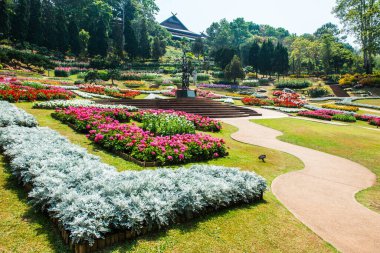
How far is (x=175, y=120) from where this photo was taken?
491 inches

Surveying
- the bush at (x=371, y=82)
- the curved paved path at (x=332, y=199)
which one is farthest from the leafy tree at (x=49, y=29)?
the curved paved path at (x=332, y=199)

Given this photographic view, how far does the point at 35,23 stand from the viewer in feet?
174

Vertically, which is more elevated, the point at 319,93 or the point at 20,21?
the point at 20,21

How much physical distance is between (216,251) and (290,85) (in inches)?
1873

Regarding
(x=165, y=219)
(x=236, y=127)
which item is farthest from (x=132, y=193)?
(x=236, y=127)

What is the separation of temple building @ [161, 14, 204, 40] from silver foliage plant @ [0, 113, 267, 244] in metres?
111

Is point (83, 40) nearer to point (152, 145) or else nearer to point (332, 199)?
point (152, 145)

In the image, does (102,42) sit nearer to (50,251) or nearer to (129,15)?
(129,15)

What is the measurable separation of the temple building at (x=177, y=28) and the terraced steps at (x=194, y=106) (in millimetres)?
94193

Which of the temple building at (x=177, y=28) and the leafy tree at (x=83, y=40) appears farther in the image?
the temple building at (x=177, y=28)

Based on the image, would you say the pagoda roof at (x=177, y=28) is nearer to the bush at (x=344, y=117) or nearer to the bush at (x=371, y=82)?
the bush at (x=371, y=82)

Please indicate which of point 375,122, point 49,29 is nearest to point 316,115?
point 375,122

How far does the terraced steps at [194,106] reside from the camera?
69.2ft

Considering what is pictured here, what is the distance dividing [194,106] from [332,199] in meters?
16.5
